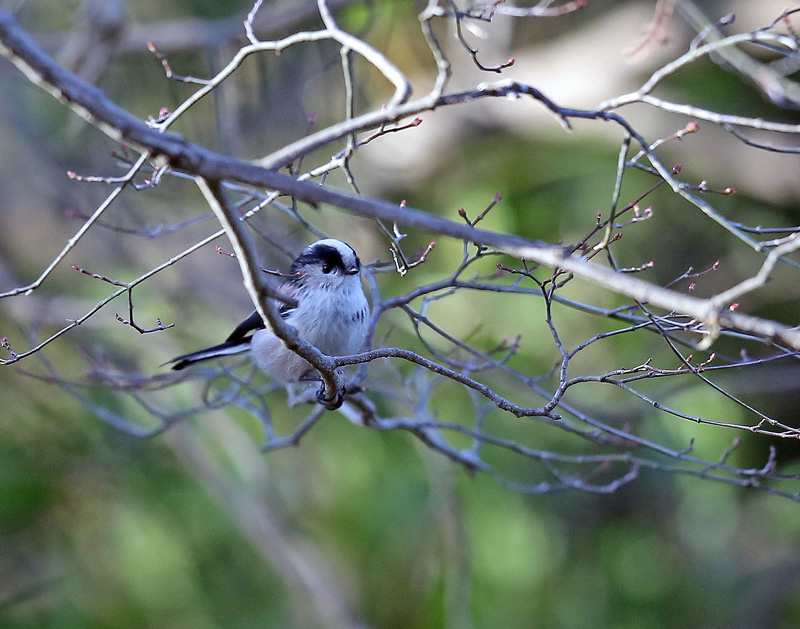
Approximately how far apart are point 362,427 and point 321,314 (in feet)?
9.64

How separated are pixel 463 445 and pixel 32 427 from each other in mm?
3558

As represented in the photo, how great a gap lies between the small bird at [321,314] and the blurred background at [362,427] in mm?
1829

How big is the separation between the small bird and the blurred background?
1829 mm

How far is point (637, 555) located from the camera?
655cm

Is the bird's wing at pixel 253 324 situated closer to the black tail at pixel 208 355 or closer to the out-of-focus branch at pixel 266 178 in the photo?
the black tail at pixel 208 355

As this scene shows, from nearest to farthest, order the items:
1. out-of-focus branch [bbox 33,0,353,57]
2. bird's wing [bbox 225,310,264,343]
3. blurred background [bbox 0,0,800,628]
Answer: bird's wing [bbox 225,310,264,343] → out-of-focus branch [bbox 33,0,353,57] → blurred background [bbox 0,0,800,628]

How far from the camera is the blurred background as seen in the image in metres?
5.88

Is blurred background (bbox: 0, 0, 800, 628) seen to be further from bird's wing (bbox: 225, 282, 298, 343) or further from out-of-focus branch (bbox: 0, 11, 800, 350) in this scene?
out-of-focus branch (bbox: 0, 11, 800, 350)

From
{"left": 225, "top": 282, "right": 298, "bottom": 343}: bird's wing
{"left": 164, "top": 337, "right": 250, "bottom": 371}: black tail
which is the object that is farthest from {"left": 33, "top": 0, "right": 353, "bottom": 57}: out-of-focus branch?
{"left": 164, "top": 337, "right": 250, "bottom": 371}: black tail

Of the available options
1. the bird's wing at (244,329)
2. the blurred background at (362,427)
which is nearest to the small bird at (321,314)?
the bird's wing at (244,329)

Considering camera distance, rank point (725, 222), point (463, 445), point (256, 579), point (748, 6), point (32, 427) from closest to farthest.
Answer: point (725, 222)
point (748, 6)
point (463, 445)
point (32, 427)
point (256, 579)

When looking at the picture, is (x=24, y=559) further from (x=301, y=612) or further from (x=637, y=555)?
(x=637, y=555)

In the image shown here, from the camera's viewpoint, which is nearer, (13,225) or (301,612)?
(301,612)

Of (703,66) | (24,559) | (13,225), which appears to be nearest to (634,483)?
(703,66)
